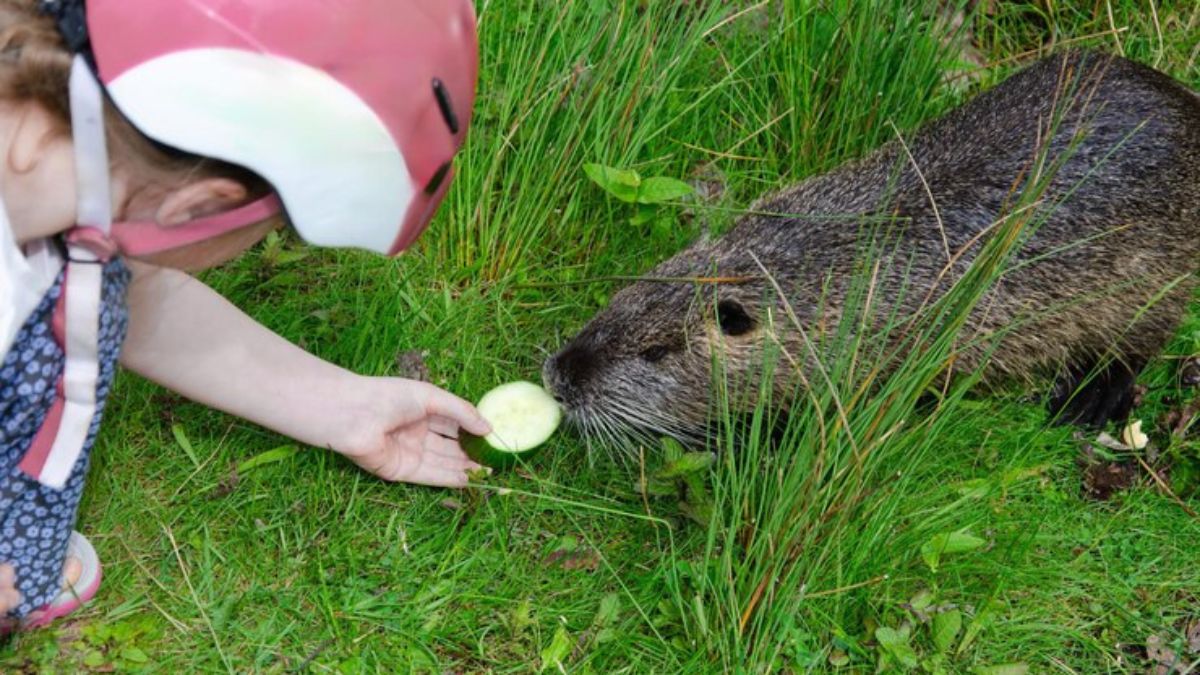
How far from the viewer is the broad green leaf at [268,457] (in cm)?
267

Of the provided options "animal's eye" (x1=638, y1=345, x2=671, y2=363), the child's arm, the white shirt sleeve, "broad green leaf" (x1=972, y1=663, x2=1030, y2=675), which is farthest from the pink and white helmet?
"broad green leaf" (x1=972, y1=663, x2=1030, y2=675)

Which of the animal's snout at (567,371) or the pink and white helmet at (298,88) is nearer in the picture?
the pink and white helmet at (298,88)

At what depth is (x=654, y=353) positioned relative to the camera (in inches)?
116

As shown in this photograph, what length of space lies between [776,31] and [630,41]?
0.51 metres

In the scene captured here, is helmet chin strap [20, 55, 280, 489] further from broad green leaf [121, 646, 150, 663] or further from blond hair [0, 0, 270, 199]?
broad green leaf [121, 646, 150, 663]

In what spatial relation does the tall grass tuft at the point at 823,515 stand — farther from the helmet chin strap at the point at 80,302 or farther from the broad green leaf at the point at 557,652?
the helmet chin strap at the point at 80,302

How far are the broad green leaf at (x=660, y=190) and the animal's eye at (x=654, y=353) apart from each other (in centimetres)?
39

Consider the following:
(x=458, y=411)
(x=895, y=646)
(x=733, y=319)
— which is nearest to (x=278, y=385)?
(x=458, y=411)

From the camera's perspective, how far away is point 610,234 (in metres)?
3.29

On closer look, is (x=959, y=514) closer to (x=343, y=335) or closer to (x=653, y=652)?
(x=653, y=652)

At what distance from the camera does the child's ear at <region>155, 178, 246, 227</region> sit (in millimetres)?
1769

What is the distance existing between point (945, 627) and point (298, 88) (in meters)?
1.54

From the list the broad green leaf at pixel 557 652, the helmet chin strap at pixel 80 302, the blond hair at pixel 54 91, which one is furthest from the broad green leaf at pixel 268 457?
the blond hair at pixel 54 91

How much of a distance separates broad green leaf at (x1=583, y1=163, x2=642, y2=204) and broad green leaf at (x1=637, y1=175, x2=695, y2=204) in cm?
2
